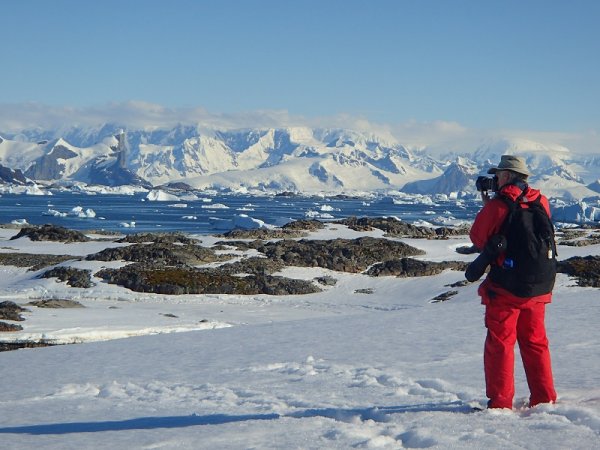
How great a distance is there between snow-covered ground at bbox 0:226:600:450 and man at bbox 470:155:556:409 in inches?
8.3

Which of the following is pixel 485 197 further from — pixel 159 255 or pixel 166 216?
pixel 166 216

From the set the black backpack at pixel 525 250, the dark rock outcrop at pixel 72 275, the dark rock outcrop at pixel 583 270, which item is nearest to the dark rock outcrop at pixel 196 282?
the dark rock outcrop at pixel 72 275

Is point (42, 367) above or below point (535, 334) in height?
below

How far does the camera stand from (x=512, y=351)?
6723 millimetres

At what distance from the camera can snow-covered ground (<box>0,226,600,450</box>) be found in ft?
20.6

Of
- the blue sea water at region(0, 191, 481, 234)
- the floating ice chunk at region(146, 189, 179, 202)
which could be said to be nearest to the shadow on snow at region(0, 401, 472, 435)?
the blue sea water at region(0, 191, 481, 234)

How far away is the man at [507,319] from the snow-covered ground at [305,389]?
0.21 meters

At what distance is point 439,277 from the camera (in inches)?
1225

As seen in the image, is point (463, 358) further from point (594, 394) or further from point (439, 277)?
point (439, 277)

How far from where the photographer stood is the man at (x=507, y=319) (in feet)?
21.7

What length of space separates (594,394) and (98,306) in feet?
66.3

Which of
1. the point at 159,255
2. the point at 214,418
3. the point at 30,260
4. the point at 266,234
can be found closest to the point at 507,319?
the point at 214,418

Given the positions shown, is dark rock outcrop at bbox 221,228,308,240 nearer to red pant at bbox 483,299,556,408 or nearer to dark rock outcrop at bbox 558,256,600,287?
dark rock outcrop at bbox 558,256,600,287

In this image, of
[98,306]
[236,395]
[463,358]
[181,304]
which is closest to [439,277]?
[181,304]
